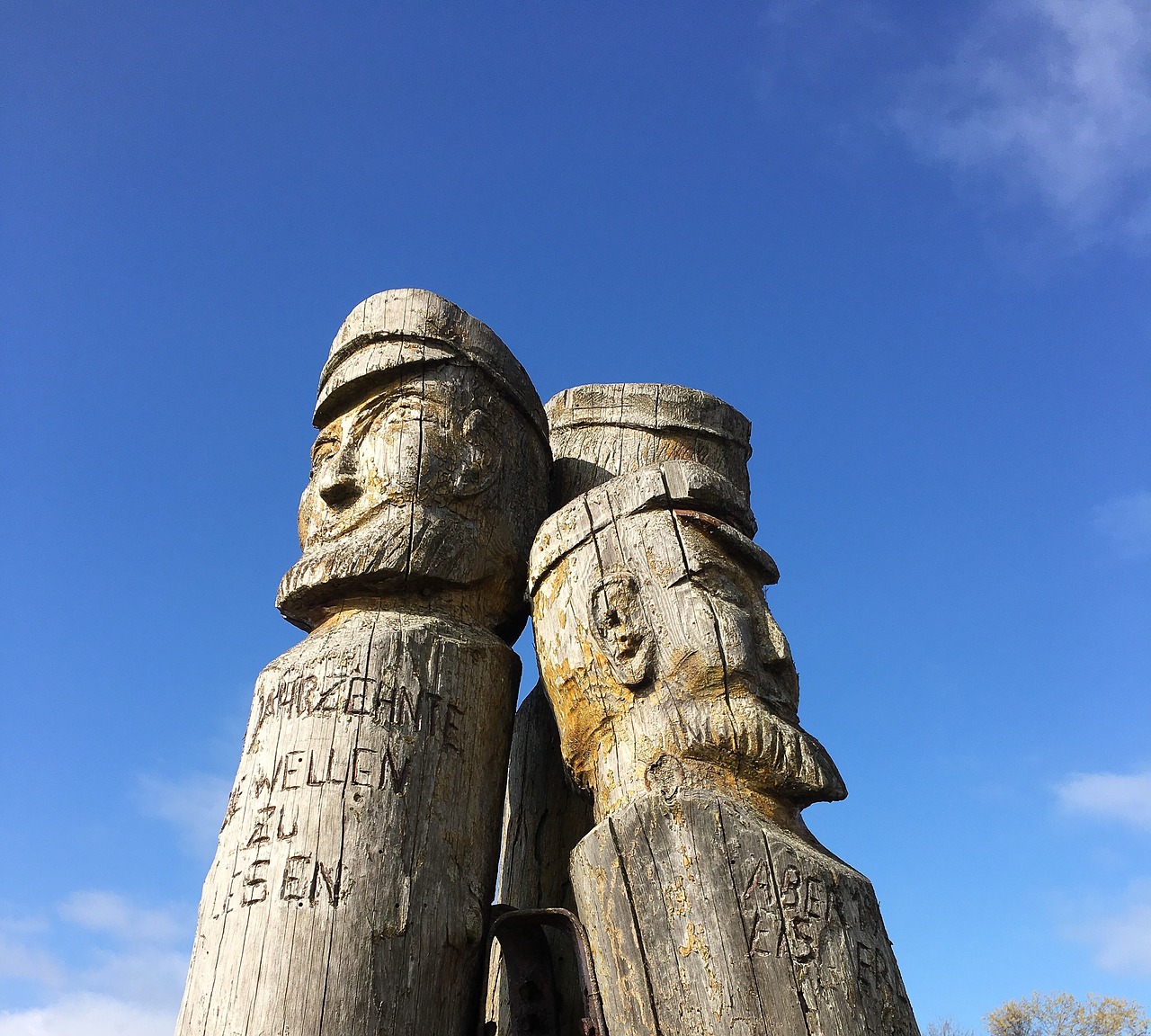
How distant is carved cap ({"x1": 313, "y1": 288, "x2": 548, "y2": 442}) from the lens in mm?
3607

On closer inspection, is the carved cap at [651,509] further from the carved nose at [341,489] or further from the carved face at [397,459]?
the carved nose at [341,489]

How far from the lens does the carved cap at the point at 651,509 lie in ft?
9.92

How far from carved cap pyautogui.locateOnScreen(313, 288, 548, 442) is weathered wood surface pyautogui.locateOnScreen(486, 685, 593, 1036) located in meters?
1.16

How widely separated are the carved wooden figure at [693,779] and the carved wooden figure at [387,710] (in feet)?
0.96

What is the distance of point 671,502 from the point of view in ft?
9.99

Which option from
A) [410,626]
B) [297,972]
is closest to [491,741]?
[410,626]

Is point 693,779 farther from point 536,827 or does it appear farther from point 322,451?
point 322,451

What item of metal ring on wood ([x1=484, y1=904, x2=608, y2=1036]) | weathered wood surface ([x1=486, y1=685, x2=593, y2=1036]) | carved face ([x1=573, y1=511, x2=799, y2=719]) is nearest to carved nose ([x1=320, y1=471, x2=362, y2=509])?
carved face ([x1=573, y1=511, x2=799, y2=719])

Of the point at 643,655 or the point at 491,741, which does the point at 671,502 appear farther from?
the point at 491,741

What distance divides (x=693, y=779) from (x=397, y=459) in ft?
4.91

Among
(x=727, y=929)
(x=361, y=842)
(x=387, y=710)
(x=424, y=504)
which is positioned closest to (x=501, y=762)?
(x=387, y=710)

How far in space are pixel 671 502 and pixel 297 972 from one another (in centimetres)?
160

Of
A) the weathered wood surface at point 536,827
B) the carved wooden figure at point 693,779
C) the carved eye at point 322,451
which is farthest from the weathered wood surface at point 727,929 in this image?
the carved eye at point 322,451

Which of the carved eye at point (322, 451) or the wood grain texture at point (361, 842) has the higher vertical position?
the carved eye at point (322, 451)
